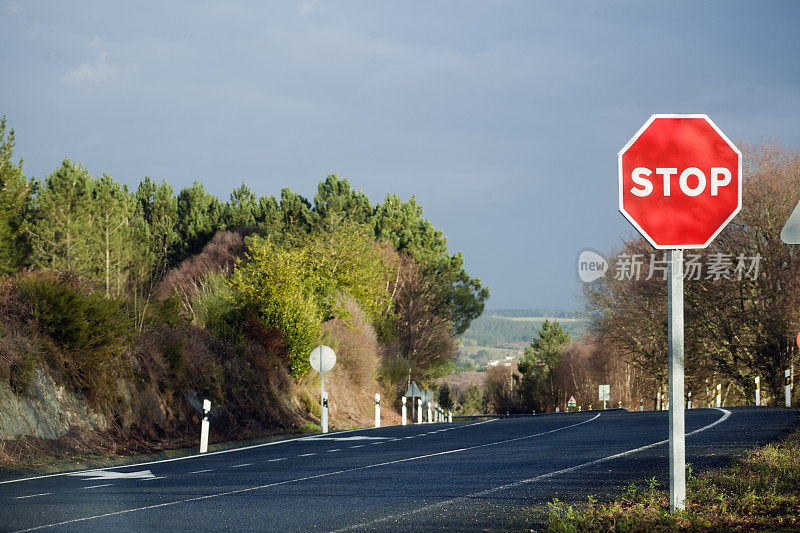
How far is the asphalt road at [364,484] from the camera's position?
7.93 m

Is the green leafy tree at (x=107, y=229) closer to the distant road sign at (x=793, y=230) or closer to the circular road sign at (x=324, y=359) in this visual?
the circular road sign at (x=324, y=359)

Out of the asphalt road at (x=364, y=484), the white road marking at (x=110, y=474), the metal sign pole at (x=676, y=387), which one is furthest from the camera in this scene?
the white road marking at (x=110, y=474)

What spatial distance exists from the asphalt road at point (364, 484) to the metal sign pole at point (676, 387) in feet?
4.03

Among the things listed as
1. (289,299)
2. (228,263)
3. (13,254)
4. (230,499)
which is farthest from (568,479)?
(228,263)

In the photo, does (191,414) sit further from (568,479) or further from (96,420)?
(568,479)

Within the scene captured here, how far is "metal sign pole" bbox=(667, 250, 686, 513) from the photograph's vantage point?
6.74 m

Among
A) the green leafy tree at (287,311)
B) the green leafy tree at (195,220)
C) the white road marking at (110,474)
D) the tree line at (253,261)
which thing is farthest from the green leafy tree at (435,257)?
the white road marking at (110,474)

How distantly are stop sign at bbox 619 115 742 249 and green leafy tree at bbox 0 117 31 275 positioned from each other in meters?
36.9

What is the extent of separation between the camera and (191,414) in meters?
21.9

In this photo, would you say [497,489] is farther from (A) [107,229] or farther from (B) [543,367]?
(B) [543,367]

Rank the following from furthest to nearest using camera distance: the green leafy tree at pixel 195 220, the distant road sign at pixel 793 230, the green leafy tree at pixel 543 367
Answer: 1. the green leafy tree at pixel 543 367
2. the green leafy tree at pixel 195 220
3. the distant road sign at pixel 793 230

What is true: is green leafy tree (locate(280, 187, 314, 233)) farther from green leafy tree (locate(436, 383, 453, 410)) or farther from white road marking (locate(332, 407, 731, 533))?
green leafy tree (locate(436, 383, 453, 410))

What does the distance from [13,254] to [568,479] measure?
40.3m

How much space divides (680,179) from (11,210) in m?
40.5
